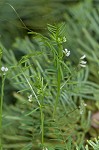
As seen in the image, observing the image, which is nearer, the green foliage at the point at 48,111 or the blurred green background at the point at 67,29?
the green foliage at the point at 48,111

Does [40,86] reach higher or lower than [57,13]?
lower

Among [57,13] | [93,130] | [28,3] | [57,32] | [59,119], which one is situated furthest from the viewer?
[57,13]

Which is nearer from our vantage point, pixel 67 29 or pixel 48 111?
pixel 48 111

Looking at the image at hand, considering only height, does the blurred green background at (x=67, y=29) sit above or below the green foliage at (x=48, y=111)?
above

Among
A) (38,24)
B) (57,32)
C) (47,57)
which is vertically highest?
(38,24)

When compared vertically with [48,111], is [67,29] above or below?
above

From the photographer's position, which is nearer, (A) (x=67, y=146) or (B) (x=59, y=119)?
(A) (x=67, y=146)

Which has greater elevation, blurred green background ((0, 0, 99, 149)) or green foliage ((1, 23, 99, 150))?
blurred green background ((0, 0, 99, 149))

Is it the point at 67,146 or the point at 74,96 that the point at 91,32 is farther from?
the point at 67,146

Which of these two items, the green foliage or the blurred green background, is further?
the blurred green background

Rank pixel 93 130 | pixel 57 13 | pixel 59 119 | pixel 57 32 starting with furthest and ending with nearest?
pixel 57 13, pixel 93 130, pixel 59 119, pixel 57 32

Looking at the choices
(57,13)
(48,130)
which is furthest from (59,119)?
(57,13)
